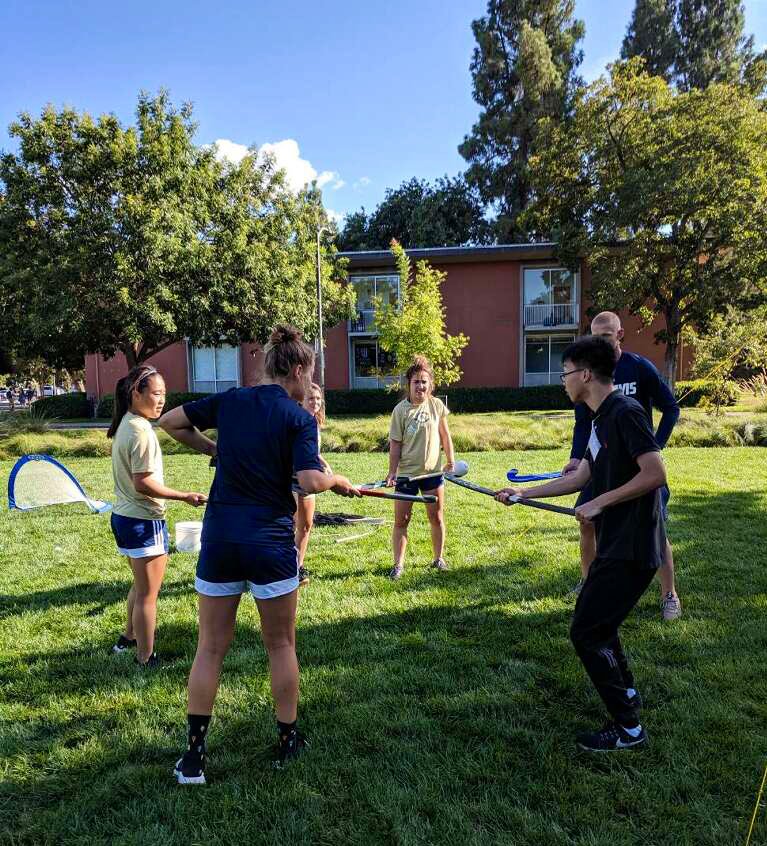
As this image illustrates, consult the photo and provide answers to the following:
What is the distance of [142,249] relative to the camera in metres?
17.2

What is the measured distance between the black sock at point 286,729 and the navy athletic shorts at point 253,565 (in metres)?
0.67

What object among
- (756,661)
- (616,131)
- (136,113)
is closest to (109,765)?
(756,661)

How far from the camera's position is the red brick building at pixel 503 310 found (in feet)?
93.5

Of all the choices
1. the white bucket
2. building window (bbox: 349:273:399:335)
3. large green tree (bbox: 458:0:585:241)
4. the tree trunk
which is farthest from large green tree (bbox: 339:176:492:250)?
the white bucket

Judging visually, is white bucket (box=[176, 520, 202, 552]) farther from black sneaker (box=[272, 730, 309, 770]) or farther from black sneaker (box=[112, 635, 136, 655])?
black sneaker (box=[272, 730, 309, 770])

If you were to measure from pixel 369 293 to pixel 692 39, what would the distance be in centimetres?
2773

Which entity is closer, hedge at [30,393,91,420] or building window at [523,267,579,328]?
building window at [523,267,579,328]

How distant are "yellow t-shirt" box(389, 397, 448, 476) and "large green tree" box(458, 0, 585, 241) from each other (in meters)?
32.5

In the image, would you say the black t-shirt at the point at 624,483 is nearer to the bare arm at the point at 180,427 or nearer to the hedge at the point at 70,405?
the bare arm at the point at 180,427

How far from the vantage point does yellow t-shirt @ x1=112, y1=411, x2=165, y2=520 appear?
3205mm

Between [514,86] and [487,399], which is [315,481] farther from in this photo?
[514,86]

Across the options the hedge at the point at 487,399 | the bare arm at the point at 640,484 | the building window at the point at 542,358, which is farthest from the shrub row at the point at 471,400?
the bare arm at the point at 640,484

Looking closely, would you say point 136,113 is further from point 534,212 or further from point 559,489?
point 559,489

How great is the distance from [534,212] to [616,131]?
4.77m
